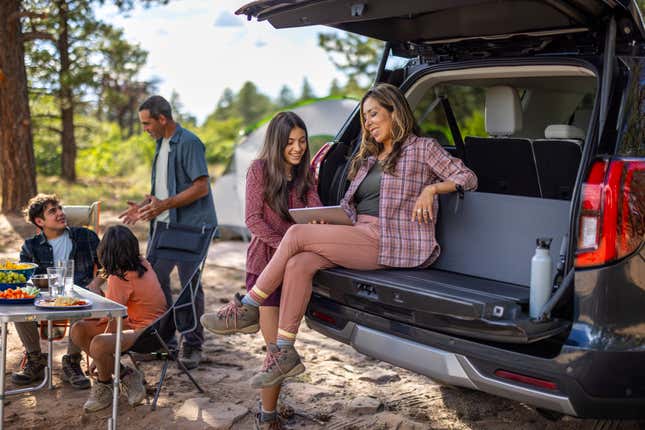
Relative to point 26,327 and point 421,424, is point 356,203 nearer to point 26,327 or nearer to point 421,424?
point 421,424

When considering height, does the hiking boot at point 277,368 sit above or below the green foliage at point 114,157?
below

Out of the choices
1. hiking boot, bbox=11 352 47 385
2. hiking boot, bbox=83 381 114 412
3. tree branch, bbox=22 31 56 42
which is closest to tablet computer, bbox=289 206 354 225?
hiking boot, bbox=83 381 114 412

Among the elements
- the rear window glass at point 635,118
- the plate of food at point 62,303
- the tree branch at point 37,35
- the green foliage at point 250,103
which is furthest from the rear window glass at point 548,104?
the green foliage at point 250,103

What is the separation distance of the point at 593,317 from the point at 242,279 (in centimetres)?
547

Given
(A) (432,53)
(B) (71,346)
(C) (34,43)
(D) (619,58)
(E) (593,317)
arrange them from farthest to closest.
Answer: (C) (34,43) < (B) (71,346) < (A) (432,53) < (D) (619,58) < (E) (593,317)

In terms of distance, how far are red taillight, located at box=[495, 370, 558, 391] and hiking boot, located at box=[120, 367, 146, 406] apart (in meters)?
2.03

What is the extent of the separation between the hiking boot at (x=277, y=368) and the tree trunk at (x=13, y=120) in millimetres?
8716

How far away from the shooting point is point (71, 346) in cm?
430

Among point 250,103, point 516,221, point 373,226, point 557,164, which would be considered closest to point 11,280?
point 373,226

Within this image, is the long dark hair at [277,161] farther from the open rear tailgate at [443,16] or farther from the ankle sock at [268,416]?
the ankle sock at [268,416]

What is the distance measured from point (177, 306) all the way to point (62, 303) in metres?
0.79

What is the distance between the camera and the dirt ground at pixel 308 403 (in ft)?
12.2

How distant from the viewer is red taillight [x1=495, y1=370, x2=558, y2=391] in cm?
263

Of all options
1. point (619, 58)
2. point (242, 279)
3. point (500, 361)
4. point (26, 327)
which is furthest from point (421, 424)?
point (242, 279)
